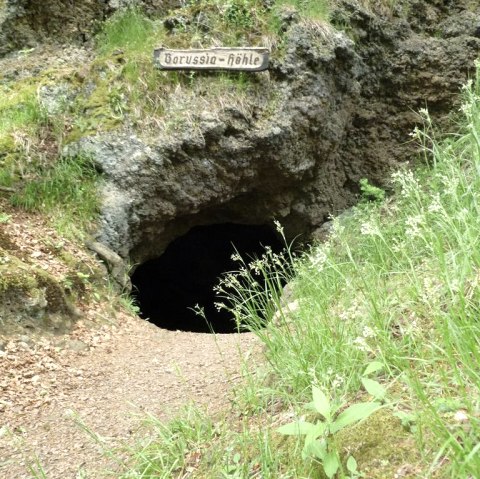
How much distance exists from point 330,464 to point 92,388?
2.50 metres

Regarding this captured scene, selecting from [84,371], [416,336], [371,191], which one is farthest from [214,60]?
[416,336]

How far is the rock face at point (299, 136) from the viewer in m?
5.67

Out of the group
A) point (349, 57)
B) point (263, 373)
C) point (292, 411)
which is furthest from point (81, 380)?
point (349, 57)

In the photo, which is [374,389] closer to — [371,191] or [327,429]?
[327,429]

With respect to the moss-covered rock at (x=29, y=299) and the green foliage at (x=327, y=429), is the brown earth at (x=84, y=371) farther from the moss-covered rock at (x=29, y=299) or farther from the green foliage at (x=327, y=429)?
the green foliage at (x=327, y=429)

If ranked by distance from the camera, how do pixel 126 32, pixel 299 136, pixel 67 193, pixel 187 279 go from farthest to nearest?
pixel 187 279
pixel 126 32
pixel 299 136
pixel 67 193

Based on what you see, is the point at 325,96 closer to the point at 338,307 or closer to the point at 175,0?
the point at 175,0

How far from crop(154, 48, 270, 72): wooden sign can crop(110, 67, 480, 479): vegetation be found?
341 centimetres

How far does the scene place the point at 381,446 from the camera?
1.65m

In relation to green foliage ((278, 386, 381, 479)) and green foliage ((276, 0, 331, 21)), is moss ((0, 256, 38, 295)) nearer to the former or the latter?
green foliage ((278, 386, 381, 479))

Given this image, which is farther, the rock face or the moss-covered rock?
the rock face

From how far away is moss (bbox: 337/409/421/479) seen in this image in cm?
157

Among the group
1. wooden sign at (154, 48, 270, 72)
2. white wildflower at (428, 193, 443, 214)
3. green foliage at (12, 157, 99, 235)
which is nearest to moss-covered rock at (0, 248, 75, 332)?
green foliage at (12, 157, 99, 235)

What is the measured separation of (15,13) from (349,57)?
15.3 ft
